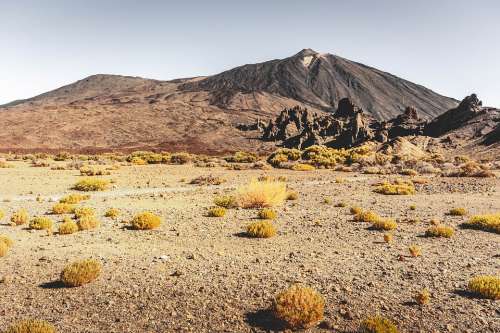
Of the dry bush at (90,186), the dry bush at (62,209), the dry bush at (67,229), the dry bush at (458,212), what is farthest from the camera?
the dry bush at (90,186)

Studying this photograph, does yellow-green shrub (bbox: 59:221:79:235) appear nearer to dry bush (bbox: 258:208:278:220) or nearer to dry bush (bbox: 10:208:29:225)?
dry bush (bbox: 10:208:29:225)

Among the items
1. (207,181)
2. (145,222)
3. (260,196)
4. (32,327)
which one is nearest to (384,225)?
(260,196)

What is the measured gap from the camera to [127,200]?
19.0 m

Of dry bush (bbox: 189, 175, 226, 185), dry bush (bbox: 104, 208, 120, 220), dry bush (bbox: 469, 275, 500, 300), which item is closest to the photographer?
dry bush (bbox: 469, 275, 500, 300)

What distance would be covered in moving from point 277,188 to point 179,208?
3973 mm

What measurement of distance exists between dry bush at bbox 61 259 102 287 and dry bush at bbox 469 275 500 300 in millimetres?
7135

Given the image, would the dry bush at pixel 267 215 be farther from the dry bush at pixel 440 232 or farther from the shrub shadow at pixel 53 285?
the shrub shadow at pixel 53 285

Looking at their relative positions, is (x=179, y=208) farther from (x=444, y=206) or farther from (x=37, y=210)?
(x=444, y=206)

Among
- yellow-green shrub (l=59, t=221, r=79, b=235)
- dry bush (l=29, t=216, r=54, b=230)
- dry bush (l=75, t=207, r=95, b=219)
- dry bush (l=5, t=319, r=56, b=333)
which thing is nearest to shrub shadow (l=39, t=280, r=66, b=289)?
dry bush (l=5, t=319, r=56, b=333)

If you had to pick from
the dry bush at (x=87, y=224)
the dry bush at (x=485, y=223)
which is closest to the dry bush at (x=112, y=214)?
the dry bush at (x=87, y=224)

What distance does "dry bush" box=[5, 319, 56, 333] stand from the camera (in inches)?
242

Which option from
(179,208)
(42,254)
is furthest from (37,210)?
(42,254)

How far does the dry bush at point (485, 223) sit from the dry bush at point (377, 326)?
7936mm

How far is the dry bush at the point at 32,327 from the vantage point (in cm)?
614
